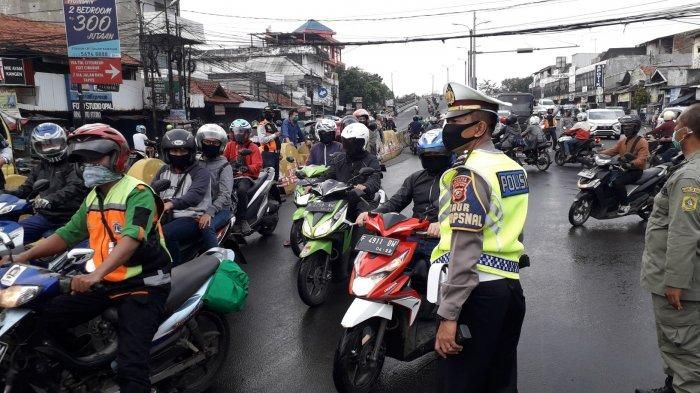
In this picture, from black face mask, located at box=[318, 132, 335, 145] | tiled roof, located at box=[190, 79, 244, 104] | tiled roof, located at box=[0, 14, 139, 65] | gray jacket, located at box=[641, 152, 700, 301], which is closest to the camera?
gray jacket, located at box=[641, 152, 700, 301]

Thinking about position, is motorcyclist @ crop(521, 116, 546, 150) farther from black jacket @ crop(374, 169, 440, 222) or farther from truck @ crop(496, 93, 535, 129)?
truck @ crop(496, 93, 535, 129)

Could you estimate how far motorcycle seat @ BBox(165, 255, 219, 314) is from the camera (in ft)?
11.1

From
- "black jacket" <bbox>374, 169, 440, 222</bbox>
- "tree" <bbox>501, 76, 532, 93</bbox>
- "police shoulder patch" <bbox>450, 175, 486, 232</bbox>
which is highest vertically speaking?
"tree" <bbox>501, 76, 532, 93</bbox>

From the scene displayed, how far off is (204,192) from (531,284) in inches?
144

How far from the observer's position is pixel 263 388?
153 inches

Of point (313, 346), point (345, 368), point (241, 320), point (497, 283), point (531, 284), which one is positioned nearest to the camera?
point (497, 283)

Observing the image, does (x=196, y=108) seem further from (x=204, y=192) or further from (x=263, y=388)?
(x=263, y=388)

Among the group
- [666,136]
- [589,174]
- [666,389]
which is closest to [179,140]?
[666,389]

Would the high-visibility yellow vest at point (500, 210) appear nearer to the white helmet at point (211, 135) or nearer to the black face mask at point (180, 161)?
the black face mask at point (180, 161)

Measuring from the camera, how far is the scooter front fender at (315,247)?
5207 mm

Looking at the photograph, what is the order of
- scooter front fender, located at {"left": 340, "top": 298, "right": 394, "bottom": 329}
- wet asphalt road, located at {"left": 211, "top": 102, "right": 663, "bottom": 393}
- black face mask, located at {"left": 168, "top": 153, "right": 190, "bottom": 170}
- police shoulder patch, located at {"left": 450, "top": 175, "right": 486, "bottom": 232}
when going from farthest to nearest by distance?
1. black face mask, located at {"left": 168, "top": 153, "right": 190, "bottom": 170}
2. wet asphalt road, located at {"left": 211, "top": 102, "right": 663, "bottom": 393}
3. scooter front fender, located at {"left": 340, "top": 298, "right": 394, "bottom": 329}
4. police shoulder patch, located at {"left": 450, "top": 175, "right": 486, "bottom": 232}

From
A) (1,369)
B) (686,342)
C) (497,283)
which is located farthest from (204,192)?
(686,342)

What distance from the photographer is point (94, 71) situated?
1317cm

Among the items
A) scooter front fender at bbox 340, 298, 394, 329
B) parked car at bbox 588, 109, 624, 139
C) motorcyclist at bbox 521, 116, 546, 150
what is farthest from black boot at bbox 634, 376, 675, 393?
parked car at bbox 588, 109, 624, 139
